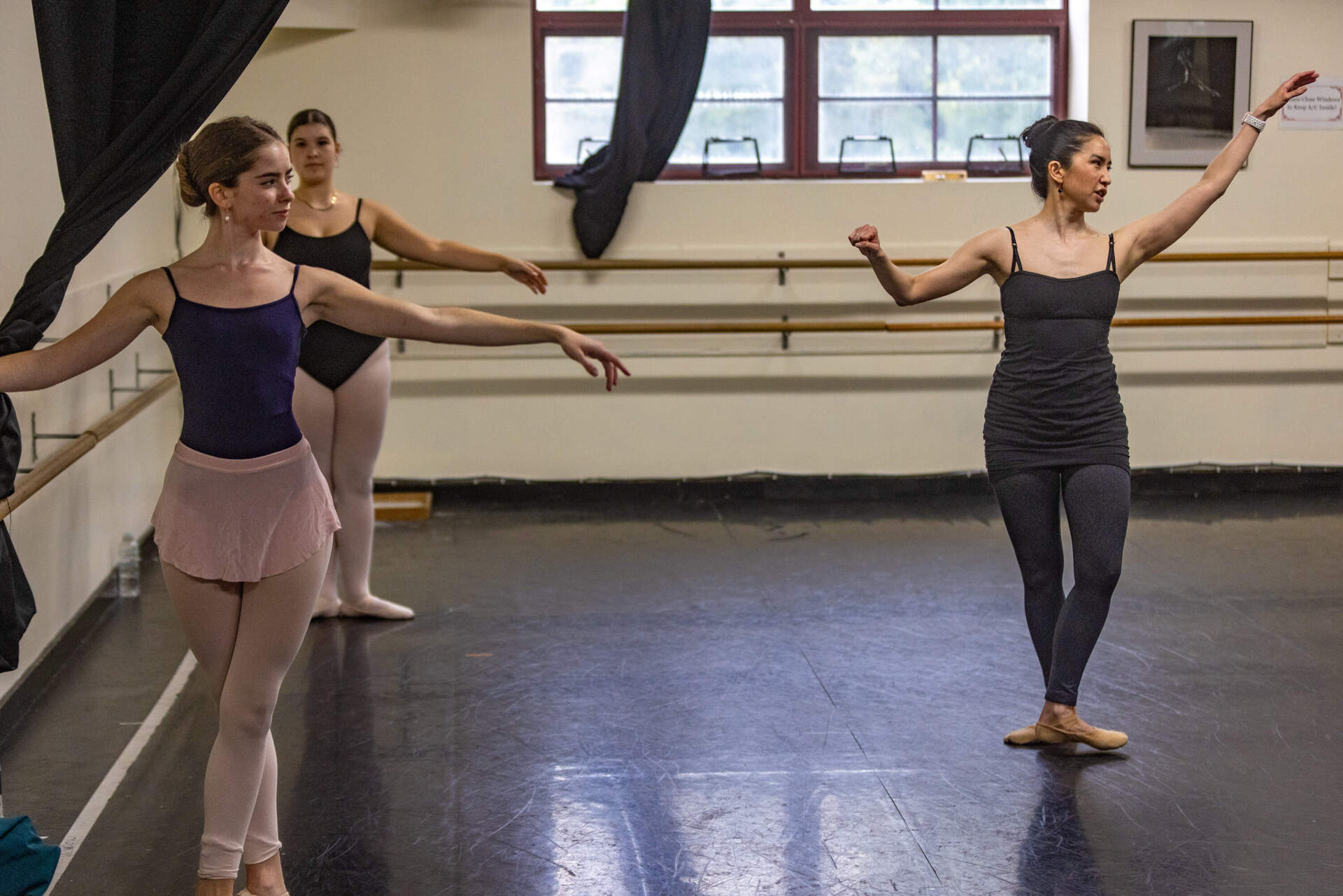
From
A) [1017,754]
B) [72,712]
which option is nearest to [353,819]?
[72,712]

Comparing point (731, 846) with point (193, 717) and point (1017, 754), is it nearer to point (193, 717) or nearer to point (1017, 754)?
point (1017, 754)

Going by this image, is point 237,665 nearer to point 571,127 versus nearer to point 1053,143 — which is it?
point 1053,143

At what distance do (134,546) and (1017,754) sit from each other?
2795 millimetres

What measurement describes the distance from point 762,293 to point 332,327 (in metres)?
2.52

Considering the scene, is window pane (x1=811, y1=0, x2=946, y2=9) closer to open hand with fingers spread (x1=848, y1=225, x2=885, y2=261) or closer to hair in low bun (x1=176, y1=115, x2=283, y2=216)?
open hand with fingers spread (x1=848, y1=225, x2=885, y2=261)

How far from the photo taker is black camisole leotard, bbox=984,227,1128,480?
2.86m

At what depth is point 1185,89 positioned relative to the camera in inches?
229

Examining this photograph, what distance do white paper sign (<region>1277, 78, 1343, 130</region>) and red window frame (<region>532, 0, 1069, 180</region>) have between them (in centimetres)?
94

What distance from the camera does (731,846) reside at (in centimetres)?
245

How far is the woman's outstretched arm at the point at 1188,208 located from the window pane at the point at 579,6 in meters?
3.38

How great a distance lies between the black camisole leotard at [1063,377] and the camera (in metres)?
2.86

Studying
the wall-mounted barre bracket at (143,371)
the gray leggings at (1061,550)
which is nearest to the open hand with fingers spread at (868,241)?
the gray leggings at (1061,550)

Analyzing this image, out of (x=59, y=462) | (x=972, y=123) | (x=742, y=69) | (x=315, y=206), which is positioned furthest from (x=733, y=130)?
(x=59, y=462)

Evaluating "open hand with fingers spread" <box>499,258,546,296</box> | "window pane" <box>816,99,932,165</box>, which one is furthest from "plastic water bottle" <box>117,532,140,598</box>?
"window pane" <box>816,99,932,165</box>
